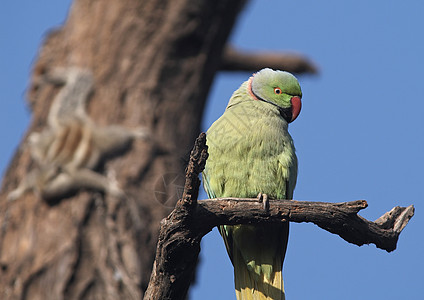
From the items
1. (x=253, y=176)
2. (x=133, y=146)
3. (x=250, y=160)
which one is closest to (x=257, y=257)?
(x=253, y=176)

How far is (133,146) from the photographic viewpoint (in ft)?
16.8

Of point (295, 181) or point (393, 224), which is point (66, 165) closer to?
point (295, 181)

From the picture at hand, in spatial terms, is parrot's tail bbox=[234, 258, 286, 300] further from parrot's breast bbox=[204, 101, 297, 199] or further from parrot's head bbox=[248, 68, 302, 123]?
parrot's head bbox=[248, 68, 302, 123]

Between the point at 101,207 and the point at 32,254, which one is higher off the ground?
the point at 101,207

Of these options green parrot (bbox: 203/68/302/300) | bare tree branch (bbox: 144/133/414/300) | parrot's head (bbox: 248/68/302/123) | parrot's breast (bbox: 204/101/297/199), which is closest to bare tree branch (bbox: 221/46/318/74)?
parrot's head (bbox: 248/68/302/123)

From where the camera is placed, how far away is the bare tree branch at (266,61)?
24.5 ft

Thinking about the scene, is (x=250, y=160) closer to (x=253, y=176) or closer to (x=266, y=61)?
(x=253, y=176)

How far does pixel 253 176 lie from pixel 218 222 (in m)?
0.94

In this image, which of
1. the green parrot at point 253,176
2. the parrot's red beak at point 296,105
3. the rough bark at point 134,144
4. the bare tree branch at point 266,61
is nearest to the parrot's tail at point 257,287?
the green parrot at point 253,176

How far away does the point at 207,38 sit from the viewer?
5.73 m

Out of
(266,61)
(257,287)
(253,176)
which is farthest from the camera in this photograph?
(266,61)

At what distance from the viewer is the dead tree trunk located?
179 inches

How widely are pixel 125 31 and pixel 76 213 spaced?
2.05 metres

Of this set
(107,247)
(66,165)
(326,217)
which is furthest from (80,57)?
(326,217)
